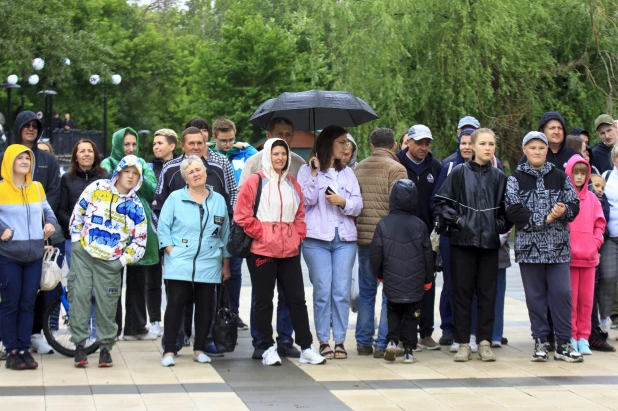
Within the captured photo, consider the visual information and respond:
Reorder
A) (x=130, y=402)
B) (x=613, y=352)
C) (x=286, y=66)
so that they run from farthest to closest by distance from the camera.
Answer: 1. (x=286, y=66)
2. (x=613, y=352)
3. (x=130, y=402)

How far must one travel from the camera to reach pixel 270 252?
8898 mm

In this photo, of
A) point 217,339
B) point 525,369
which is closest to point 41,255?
point 217,339

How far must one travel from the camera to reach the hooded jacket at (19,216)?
28.6 feet

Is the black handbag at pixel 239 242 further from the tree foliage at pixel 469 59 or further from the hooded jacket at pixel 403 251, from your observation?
the tree foliage at pixel 469 59

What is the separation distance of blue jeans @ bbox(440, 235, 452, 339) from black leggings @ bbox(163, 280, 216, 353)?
7.47 feet

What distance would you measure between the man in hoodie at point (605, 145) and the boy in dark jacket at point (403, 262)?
3319mm

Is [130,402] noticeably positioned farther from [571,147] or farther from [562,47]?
[562,47]

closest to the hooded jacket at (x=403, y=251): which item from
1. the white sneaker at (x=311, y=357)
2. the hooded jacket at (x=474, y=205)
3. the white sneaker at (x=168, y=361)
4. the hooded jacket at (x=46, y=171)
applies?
the hooded jacket at (x=474, y=205)

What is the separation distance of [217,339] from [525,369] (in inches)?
104

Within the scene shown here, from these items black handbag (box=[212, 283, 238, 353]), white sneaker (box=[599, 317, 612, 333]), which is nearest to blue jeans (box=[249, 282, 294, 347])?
black handbag (box=[212, 283, 238, 353])

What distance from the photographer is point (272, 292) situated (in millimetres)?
9070

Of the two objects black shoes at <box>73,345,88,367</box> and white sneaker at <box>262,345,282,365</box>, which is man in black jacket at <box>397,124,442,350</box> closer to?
white sneaker at <box>262,345,282,365</box>

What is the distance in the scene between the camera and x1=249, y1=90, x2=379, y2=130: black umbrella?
956 cm

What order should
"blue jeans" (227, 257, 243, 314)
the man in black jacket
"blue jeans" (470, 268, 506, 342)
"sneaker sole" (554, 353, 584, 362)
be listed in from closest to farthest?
"sneaker sole" (554, 353, 584, 362) → "blue jeans" (470, 268, 506, 342) → the man in black jacket → "blue jeans" (227, 257, 243, 314)
